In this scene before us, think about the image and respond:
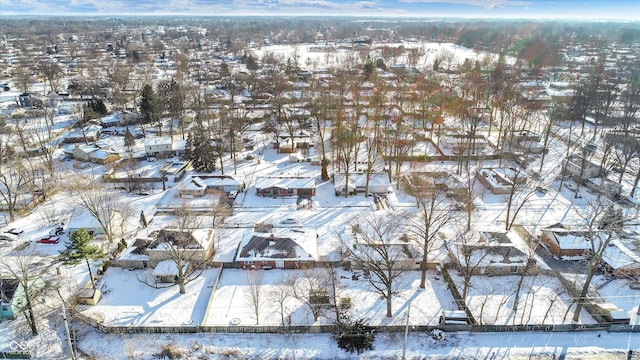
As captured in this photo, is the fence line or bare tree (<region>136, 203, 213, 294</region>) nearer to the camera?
the fence line

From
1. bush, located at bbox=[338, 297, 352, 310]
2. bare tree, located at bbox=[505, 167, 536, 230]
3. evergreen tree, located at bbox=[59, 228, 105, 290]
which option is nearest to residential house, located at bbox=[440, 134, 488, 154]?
bare tree, located at bbox=[505, 167, 536, 230]

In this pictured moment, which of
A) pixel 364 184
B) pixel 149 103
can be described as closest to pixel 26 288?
pixel 364 184

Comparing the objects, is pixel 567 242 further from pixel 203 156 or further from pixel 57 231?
pixel 57 231

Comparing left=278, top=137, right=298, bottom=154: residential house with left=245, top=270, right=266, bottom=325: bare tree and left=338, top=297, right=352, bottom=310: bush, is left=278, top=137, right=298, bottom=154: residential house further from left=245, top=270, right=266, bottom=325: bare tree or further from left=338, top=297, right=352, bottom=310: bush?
left=338, top=297, right=352, bottom=310: bush

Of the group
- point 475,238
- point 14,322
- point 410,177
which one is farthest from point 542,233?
point 14,322

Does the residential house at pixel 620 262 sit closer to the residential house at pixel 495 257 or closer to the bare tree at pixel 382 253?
the residential house at pixel 495 257

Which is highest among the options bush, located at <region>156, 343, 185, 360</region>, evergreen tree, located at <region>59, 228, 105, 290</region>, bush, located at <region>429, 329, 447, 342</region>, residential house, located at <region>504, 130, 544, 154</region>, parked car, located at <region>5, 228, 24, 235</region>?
residential house, located at <region>504, 130, 544, 154</region>

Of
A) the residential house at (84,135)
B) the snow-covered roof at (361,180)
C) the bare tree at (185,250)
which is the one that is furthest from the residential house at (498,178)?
the residential house at (84,135)

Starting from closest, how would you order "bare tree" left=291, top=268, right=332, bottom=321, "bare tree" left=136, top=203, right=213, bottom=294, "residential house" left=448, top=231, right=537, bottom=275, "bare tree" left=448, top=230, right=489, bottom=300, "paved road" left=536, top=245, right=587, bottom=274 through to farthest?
"bare tree" left=291, top=268, right=332, bottom=321, "bare tree" left=448, top=230, right=489, bottom=300, "bare tree" left=136, top=203, right=213, bottom=294, "residential house" left=448, top=231, right=537, bottom=275, "paved road" left=536, top=245, right=587, bottom=274
